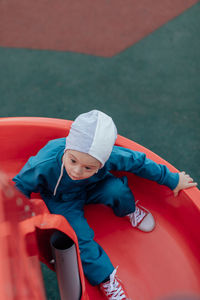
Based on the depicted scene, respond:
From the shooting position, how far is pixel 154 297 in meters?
0.87

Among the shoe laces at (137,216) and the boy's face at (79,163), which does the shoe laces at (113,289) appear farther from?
the boy's face at (79,163)

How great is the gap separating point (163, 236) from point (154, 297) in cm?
17

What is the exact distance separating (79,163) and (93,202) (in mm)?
264

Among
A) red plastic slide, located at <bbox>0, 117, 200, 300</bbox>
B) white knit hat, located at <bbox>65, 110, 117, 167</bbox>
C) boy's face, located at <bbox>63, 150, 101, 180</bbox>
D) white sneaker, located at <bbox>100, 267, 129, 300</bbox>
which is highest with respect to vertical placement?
white knit hat, located at <bbox>65, 110, 117, 167</bbox>

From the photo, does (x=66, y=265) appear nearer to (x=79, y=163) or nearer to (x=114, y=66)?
(x=79, y=163)

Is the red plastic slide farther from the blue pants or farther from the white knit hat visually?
the white knit hat

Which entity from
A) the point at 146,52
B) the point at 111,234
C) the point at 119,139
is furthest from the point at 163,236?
the point at 146,52

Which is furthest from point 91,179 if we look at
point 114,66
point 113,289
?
point 114,66

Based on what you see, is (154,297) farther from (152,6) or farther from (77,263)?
(152,6)

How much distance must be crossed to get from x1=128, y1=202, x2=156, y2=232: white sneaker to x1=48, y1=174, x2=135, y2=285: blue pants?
3cm

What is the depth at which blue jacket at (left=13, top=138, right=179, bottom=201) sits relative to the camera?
83cm

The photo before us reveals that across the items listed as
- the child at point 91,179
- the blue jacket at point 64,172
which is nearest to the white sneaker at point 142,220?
the child at point 91,179

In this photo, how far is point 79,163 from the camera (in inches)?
28.5

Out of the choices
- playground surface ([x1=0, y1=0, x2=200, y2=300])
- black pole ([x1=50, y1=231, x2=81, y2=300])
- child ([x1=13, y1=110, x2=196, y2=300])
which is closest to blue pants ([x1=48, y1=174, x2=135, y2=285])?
child ([x1=13, y1=110, x2=196, y2=300])
